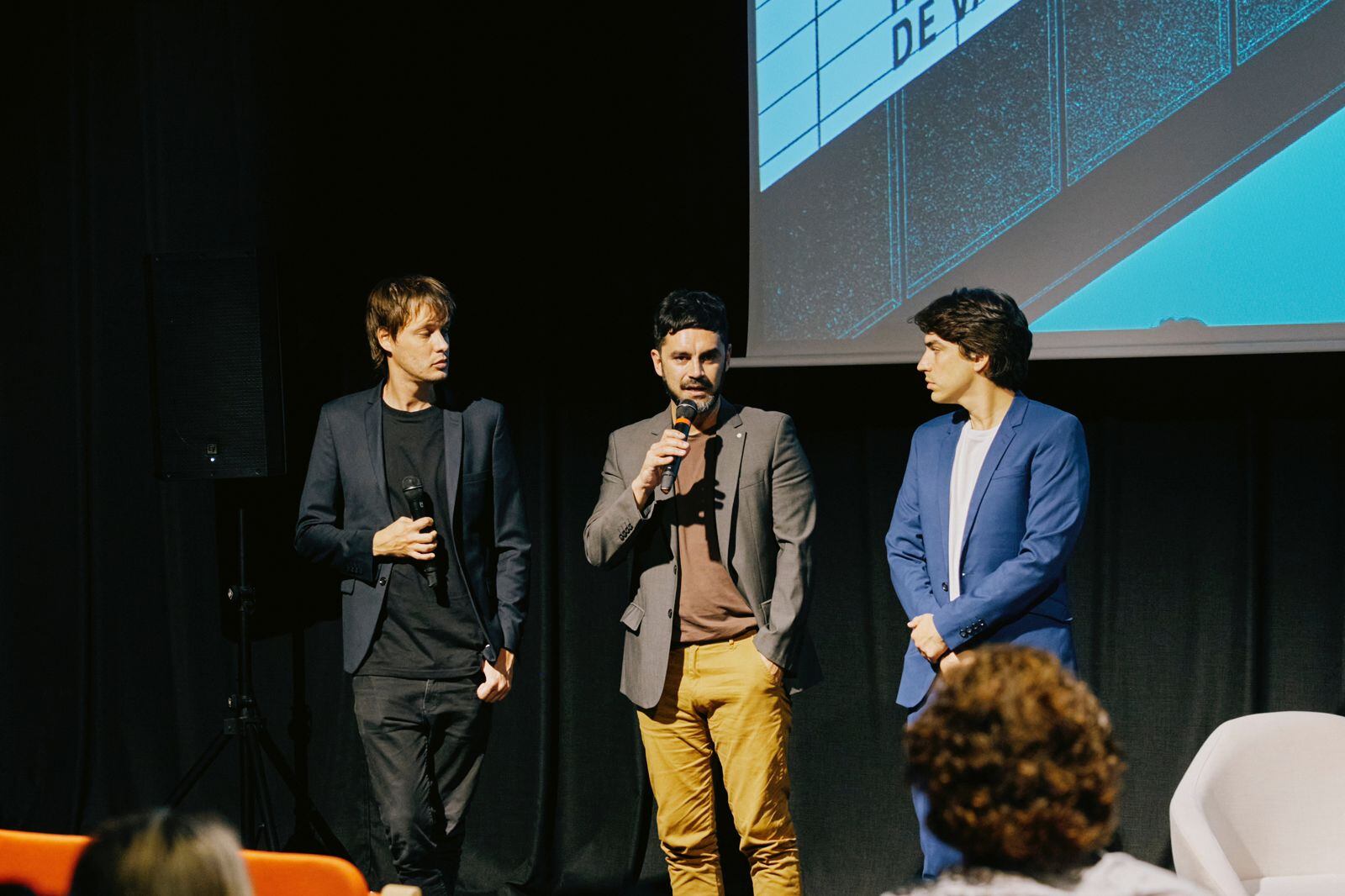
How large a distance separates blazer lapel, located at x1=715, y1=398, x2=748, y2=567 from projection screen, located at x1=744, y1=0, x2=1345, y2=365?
772mm

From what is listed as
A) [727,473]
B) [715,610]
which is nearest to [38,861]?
[715,610]

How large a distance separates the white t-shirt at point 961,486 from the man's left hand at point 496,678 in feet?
3.75

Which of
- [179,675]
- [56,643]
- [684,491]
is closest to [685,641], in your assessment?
[684,491]

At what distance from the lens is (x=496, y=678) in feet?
10.0

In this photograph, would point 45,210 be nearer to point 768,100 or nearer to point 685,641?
point 768,100

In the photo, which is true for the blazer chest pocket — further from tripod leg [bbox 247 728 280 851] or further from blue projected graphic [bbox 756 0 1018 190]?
blue projected graphic [bbox 756 0 1018 190]

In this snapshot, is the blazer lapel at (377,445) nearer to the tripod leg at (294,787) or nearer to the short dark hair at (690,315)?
the short dark hair at (690,315)

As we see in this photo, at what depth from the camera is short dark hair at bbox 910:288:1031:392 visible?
296 cm

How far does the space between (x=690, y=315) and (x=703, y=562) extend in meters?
0.63

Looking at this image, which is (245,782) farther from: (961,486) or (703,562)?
(961,486)

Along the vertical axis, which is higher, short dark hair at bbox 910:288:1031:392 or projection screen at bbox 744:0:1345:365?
projection screen at bbox 744:0:1345:365

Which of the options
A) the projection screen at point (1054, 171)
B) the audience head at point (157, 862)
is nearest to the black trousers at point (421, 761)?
the projection screen at point (1054, 171)

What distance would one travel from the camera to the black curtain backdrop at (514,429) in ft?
12.7

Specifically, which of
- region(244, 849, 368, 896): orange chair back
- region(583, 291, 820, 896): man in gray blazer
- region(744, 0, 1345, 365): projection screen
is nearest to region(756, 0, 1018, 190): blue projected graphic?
region(744, 0, 1345, 365): projection screen
